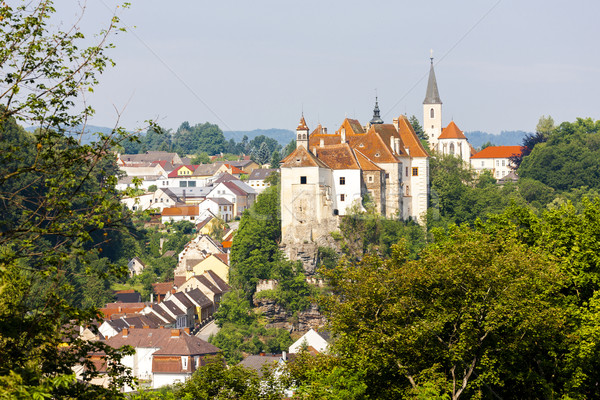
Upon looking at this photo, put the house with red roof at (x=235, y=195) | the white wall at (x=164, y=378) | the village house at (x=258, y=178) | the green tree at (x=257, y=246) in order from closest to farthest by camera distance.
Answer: the white wall at (x=164, y=378), the green tree at (x=257, y=246), the house with red roof at (x=235, y=195), the village house at (x=258, y=178)

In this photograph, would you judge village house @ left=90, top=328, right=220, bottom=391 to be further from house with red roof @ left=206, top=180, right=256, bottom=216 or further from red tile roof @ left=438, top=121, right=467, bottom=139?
red tile roof @ left=438, top=121, right=467, bottom=139

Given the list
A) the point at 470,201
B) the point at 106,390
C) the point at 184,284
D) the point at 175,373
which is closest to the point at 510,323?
the point at 106,390

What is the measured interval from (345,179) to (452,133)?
7167 centimetres

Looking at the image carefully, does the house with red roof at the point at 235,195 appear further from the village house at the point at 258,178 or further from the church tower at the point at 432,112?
the church tower at the point at 432,112

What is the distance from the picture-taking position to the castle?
7350 centimetres

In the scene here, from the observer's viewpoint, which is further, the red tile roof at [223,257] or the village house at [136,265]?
the village house at [136,265]

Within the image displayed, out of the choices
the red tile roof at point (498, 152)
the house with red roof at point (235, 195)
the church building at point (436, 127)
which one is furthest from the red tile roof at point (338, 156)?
the red tile roof at point (498, 152)

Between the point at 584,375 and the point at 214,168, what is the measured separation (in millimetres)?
152518

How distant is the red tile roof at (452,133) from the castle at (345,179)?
183 ft

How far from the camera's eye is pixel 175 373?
2416 inches

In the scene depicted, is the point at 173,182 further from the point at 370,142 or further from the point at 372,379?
the point at 372,379

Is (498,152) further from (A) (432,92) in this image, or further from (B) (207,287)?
(B) (207,287)

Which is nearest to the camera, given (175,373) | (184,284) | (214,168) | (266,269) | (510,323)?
(510,323)

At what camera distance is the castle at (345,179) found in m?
73.5
